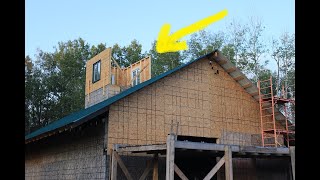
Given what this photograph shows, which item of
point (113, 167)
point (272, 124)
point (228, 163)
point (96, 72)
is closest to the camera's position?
point (228, 163)

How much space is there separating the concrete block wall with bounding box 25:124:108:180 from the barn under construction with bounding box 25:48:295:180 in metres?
0.03

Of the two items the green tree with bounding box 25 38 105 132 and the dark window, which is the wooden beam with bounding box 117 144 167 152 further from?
the green tree with bounding box 25 38 105 132

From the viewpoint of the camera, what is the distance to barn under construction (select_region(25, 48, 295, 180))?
13.5 metres

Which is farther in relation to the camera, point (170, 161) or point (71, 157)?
point (71, 157)

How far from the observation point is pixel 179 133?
15.4 m

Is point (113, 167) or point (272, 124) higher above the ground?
point (272, 124)

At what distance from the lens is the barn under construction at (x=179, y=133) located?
13508mm

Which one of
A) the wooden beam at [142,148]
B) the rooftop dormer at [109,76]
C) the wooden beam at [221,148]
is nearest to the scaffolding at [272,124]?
the wooden beam at [221,148]

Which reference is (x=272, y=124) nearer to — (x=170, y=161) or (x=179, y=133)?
(x=179, y=133)

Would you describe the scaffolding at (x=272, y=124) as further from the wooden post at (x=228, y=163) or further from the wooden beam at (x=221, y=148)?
the wooden post at (x=228, y=163)

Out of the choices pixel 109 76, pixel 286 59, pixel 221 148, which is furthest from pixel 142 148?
pixel 286 59

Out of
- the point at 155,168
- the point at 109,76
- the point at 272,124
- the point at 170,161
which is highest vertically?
the point at 109,76

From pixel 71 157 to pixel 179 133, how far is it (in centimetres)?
442
